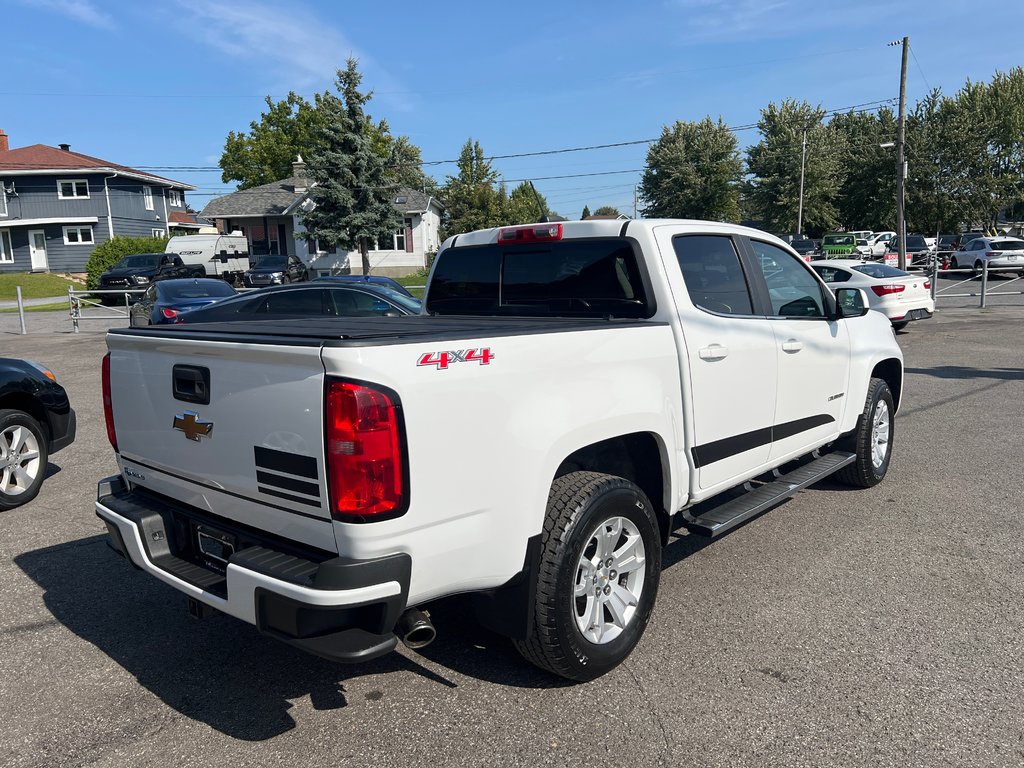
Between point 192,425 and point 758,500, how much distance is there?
9.88 feet

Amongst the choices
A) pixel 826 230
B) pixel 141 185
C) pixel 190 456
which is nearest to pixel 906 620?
pixel 190 456

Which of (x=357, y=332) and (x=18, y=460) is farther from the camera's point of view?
(x=18, y=460)

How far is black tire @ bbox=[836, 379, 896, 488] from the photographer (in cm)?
574

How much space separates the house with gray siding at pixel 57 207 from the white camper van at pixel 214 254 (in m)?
11.9

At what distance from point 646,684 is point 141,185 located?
53.6 meters

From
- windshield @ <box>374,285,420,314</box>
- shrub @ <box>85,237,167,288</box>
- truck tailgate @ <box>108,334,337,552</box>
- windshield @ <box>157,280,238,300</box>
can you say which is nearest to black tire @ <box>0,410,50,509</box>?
truck tailgate @ <box>108,334,337,552</box>

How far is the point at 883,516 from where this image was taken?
5434 mm

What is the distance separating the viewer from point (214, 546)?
3170mm

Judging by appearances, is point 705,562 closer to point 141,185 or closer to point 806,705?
point 806,705

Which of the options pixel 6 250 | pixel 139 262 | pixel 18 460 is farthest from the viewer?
pixel 6 250

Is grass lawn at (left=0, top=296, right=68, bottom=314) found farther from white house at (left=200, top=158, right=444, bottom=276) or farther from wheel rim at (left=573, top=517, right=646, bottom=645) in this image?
wheel rim at (left=573, top=517, right=646, bottom=645)

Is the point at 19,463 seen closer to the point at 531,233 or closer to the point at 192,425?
the point at 192,425

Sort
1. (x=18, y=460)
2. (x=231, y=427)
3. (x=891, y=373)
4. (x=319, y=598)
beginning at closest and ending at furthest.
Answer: (x=319, y=598) → (x=231, y=427) → (x=18, y=460) → (x=891, y=373)

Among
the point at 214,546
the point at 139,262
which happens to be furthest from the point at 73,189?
the point at 214,546
